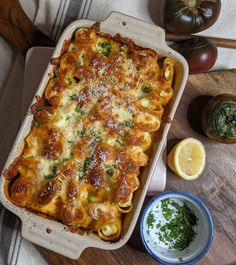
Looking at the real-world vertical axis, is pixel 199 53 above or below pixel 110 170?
above

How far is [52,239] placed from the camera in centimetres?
237

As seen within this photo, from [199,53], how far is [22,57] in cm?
94

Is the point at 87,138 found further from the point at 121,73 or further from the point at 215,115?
the point at 215,115

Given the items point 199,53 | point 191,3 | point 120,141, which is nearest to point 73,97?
point 120,141

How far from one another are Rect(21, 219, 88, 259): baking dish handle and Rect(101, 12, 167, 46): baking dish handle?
951 millimetres

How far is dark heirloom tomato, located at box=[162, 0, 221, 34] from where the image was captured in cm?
267

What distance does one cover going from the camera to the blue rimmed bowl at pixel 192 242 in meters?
2.56

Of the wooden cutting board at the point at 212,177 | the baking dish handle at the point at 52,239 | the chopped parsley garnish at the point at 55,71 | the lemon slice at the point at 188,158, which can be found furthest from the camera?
the wooden cutting board at the point at 212,177

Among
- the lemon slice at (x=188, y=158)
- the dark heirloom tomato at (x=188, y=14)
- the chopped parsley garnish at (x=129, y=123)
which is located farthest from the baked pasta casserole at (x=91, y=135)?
the dark heirloom tomato at (x=188, y=14)

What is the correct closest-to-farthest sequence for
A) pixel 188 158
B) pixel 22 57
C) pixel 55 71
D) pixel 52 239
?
pixel 52 239
pixel 55 71
pixel 188 158
pixel 22 57

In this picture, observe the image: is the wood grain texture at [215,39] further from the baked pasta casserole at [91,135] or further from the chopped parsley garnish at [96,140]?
the chopped parsley garnish at [96,140]

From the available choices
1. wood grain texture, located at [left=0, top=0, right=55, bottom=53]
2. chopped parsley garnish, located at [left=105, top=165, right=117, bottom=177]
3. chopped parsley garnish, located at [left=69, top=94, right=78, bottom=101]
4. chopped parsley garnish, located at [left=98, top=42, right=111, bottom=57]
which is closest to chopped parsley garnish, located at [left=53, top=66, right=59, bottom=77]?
chopped parsley garnish, located at [left=69, top=94, right=78, bottom=101]

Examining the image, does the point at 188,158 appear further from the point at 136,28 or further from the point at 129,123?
the point at 136,28

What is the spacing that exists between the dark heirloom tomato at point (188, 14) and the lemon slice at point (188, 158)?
58 cm
